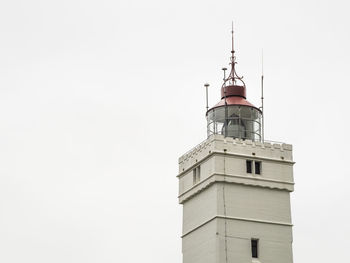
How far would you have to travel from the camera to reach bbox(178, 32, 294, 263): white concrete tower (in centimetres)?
5522

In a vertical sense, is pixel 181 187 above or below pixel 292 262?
above

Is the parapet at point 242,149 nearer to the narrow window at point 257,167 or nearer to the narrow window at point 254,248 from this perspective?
the narrow window at point 257,167

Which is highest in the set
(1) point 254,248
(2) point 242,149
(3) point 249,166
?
(2) point 242,149

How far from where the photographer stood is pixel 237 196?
56.2 meters

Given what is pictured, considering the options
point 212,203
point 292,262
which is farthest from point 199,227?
point 292,262

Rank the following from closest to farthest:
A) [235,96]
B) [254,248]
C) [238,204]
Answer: [254,248], [238,204], [235,96]

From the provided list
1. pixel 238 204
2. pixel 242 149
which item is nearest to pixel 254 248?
pixel 238 204

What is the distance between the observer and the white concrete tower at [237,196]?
181 ft

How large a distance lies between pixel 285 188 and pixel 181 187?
21.4 feet

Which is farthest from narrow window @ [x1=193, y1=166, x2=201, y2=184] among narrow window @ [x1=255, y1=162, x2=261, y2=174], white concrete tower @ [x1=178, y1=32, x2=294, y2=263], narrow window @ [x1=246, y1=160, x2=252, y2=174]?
narrow window @ [x1=255, y1=162, x2=261, y2=174]

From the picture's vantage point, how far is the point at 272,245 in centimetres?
5575

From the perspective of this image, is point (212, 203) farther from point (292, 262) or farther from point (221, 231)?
point (292, 262)

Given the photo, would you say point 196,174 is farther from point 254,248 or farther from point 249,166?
point 254,248

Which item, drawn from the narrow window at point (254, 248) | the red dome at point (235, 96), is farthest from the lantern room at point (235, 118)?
the narrow window at point (254, 248)
